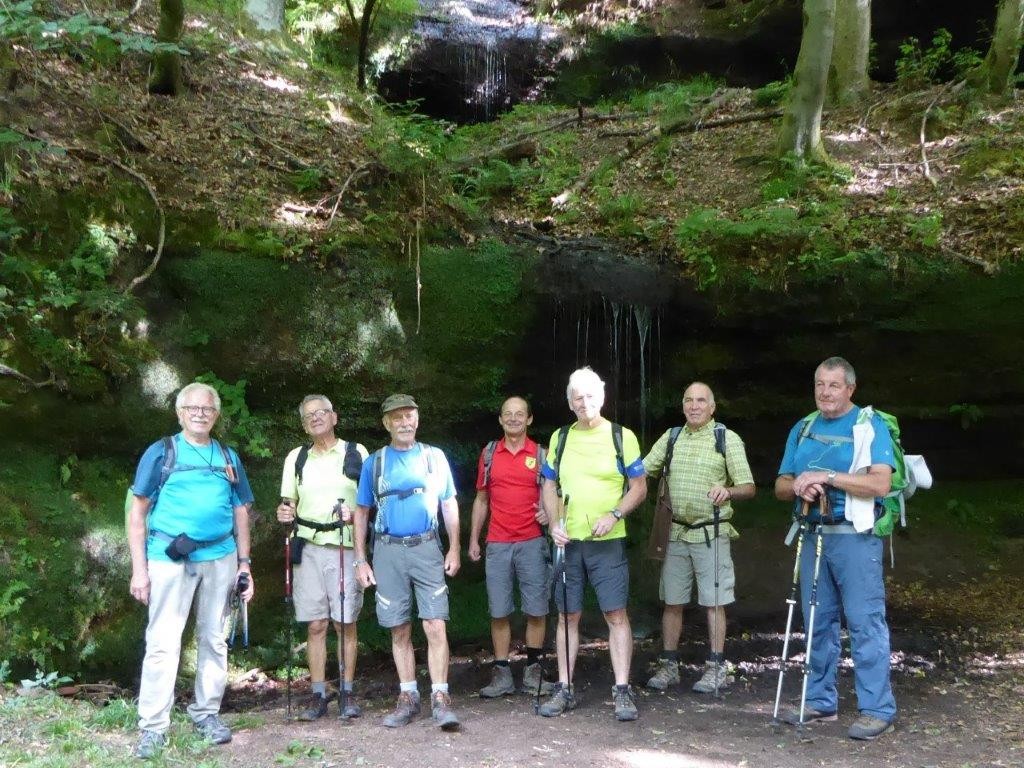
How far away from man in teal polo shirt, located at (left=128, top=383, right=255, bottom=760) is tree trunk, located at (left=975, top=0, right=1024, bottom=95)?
11.7 meters

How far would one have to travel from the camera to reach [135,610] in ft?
22.4

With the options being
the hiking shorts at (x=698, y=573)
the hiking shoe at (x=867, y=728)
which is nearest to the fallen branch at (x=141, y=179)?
the hiking shorts at (x=698, y=573)

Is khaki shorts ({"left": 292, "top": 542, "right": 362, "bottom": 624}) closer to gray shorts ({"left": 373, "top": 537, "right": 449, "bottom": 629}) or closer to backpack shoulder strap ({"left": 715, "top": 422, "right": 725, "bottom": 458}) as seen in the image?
gray shorts ({"left": 373, "top": 537, "right": 449, "bottom": 629})

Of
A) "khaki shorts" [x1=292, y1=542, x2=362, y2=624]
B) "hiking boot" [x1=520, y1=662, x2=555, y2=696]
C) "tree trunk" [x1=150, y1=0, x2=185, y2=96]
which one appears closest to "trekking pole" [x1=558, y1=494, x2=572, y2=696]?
"hiking boot" [x1=520, y1=662, x2=555, y2=696]

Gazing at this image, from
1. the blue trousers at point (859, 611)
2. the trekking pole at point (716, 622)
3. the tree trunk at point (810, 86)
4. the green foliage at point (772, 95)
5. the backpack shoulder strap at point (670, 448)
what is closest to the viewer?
the blue trousers at point (859, 611)

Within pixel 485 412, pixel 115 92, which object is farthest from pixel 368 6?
pixel 485 412

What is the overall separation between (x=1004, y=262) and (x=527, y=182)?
225 inches

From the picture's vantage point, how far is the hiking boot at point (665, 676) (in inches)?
263

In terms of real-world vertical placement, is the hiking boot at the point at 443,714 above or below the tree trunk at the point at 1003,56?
below

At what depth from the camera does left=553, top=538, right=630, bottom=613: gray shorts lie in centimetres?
594

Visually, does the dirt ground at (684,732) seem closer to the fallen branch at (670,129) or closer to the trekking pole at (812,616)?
the trekking pole at (812,616)

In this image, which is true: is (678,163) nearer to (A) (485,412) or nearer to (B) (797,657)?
(A) (485,412)

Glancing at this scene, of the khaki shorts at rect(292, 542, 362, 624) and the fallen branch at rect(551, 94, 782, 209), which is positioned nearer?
the khaki shorts at rect(292, 542, 362, 624)

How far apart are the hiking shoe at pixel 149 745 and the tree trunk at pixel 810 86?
935cm
